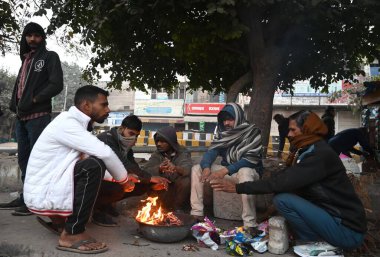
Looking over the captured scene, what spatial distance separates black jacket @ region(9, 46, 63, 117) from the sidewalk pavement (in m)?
1.33

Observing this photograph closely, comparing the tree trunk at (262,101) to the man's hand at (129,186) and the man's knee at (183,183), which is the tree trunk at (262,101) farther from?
the man's hand at (129,186)

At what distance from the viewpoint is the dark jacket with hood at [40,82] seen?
432 cm

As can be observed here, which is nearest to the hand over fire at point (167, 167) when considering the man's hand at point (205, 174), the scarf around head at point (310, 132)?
the man's hand at point (205, 174)

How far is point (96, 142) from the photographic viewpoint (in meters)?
3.16

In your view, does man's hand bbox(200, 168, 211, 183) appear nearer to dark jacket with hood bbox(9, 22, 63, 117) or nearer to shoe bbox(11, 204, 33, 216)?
dark jacket with hood bbox(9, 22, 63, 117)

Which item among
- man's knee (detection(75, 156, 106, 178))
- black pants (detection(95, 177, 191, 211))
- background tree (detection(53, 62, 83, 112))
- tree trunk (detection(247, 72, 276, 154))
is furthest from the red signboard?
man's knee (detection(75, 156, 106, 178))

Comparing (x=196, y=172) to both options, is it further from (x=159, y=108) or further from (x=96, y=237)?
(x=159, y=108)

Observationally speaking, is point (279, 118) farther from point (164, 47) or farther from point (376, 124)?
point (164, 47)

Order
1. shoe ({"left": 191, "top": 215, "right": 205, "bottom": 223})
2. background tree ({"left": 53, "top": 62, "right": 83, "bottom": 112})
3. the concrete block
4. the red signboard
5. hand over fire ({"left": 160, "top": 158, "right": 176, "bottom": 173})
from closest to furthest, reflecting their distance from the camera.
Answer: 1. the concrete block
2. shoe ({"left": 191, "top": 215, "right": 205, "bottom": 223})
3. hand over fire ({"left": 160, "top": 158, "right": 176, "bottom": 173})
4. the red signboard
5. background tree ({"left": 53, "top": 62, "right": 83, "bottom": 112})

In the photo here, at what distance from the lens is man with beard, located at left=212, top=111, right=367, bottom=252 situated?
3201 millimetres

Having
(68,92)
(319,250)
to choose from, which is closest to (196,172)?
(319,250)

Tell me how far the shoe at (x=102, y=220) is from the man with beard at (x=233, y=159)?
0.95 meters

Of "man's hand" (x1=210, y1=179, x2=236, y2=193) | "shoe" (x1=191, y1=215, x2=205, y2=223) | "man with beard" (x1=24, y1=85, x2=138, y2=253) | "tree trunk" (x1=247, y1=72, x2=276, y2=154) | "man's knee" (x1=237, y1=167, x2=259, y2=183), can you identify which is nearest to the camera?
"man with beard" (x1=24, y1=85, x2=138, y2=253)

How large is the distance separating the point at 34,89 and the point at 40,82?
0.38 feet
